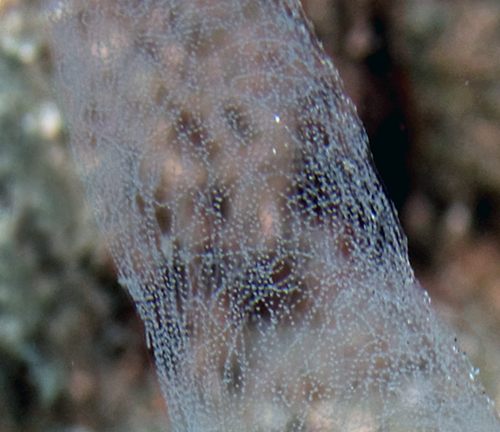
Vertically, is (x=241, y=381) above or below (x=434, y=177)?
below

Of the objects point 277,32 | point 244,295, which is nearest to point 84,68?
point 277,32

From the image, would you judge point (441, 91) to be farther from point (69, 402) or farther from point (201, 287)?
point (69, 402)

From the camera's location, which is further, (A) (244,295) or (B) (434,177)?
(B) (434,177)

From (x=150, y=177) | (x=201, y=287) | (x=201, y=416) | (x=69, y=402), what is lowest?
(x=69, y=402)

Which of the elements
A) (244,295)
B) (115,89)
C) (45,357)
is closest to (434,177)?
(244,295)

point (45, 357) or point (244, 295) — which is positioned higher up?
point (244, 295)

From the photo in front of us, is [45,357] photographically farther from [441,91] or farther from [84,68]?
[441,91]
